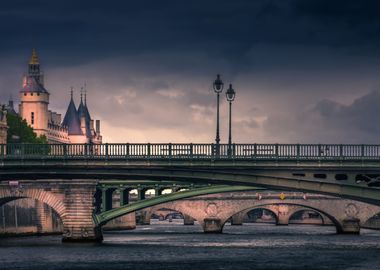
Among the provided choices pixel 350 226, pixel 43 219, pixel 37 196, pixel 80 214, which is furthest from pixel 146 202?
pixel 350 226

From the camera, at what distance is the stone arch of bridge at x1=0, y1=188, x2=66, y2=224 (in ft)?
425

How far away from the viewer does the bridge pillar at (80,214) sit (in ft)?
419

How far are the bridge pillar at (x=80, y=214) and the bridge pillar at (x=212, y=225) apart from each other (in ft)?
123

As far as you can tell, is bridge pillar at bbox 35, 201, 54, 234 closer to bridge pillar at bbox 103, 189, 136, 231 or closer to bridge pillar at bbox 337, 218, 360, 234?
bridge pillar at bbox 103, 189, 136, 231

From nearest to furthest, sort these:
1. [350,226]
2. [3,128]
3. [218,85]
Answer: [218,85]
[350,226]
[3,128]

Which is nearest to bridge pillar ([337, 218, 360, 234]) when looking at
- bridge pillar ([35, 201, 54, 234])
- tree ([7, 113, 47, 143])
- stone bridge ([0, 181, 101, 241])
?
bridge pillar ([35, 201, 54, 234])

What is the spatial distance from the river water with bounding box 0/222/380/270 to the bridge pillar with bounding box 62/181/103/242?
1.41 meters

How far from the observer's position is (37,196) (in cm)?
13162

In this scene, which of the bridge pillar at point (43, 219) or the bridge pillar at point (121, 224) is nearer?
the bridge pillar at point (43, 219)

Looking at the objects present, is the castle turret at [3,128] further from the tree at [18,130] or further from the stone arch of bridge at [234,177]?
the stone arch of bridge at [234,177]

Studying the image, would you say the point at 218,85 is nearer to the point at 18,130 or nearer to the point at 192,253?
the point at 192,253

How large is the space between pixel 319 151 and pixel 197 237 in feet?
143

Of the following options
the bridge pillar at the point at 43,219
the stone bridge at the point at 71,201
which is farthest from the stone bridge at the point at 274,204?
the stone bridge at the point at 71,201

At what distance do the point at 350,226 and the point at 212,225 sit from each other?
50.2 feet
